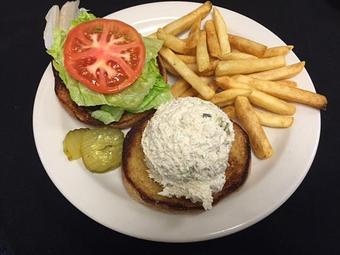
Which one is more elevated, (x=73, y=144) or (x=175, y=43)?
(x=175, y=43)

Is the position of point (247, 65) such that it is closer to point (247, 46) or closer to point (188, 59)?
point (247, 46)

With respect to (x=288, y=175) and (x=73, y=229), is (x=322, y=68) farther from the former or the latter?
(x=73, y=229)

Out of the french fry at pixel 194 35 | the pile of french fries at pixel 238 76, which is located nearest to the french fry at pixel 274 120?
the pile of french fries at pixel 238 76

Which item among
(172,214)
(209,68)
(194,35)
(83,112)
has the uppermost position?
(194,35)

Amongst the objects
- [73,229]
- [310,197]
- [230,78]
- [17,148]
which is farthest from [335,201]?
[17,148]

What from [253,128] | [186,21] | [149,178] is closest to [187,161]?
[149,178]
